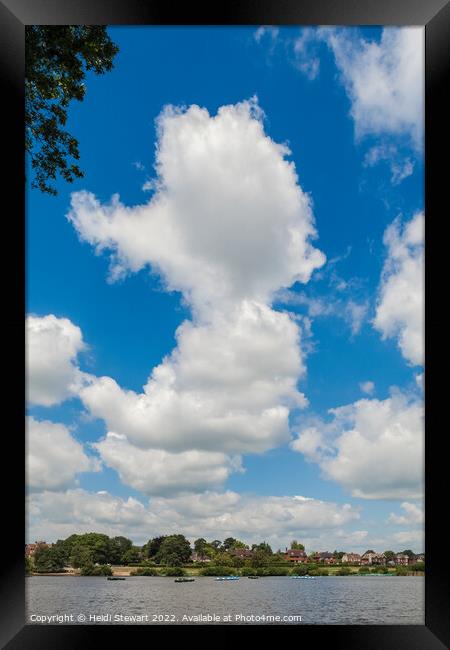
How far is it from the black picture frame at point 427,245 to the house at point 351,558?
8.05m

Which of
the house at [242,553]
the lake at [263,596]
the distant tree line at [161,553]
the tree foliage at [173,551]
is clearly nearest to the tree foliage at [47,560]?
the distant tree line at [161,553]

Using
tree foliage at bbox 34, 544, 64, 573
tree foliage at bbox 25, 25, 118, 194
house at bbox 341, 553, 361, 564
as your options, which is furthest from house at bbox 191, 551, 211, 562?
tree foliage at bbox 25, 25, 118, 194

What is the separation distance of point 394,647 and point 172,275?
29.7 ft

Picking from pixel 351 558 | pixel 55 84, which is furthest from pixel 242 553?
pixel 55 84

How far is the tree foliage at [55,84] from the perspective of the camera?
321 cm

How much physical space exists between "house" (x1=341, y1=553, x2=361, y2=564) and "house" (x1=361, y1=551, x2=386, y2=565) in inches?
6.2

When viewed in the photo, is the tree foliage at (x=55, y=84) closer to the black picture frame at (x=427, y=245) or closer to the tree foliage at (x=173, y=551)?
the black picture frame at (x=427, y=245)

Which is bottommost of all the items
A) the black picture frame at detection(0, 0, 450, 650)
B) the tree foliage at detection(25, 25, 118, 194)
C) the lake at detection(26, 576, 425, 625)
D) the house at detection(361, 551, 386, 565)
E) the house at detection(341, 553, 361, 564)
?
the lake at detection(26, 576, 425, 625)

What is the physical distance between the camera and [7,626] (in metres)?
2.21

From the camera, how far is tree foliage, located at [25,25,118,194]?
321 centimetres

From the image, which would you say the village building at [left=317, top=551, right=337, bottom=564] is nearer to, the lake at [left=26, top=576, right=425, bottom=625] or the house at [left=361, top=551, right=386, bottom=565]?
the lake at [left=26, top=576, right=425, bottom=625]

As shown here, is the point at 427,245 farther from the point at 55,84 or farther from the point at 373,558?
the point at 373,558

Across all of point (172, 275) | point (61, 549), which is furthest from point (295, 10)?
point (172, 275)

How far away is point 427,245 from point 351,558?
940 cm
